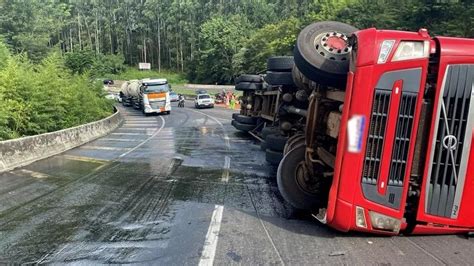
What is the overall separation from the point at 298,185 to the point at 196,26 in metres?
114

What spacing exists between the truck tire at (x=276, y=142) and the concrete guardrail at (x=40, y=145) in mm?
6333

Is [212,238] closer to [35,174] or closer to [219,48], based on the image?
[35,174]

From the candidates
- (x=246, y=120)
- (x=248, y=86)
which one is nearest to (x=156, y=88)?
(x=246, y=120)

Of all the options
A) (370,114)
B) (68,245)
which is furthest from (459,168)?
(68,245)

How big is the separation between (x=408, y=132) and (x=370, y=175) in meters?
0.59

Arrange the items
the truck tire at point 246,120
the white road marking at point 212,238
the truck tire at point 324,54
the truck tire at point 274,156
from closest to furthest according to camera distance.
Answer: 1. the white road marking at point 212,238
2. the truck tire at point 324,54
3. the truck tire at point 274,156
4. the truck tire at point 246,120

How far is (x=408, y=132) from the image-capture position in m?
4.39

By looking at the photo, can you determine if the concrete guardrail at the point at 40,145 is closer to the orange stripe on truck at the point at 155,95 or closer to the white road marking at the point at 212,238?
the white road marking at the point at 212,238

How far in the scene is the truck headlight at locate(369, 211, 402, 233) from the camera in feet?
14.6

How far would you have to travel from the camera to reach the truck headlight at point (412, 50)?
4.31m

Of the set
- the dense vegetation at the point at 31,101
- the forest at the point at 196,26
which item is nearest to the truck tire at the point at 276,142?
the dense vegetation at the point at 31,101

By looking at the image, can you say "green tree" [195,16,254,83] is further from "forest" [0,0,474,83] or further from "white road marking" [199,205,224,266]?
"white road marking" [199,205,224,266]

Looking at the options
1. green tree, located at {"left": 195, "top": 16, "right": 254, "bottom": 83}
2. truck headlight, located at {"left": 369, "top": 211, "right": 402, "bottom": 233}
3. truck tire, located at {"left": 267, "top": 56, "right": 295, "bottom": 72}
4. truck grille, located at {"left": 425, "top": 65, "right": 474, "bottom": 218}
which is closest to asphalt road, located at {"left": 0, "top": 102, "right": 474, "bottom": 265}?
truck headlight, located at {"left": 369, "top": 211, "right": 402, "bottom": 233}

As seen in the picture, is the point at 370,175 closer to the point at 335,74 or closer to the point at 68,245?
the point at 335,74
